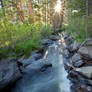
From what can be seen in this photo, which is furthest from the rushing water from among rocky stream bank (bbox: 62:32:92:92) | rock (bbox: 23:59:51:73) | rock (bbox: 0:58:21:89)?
rock (bbox: 0:58:21:89)

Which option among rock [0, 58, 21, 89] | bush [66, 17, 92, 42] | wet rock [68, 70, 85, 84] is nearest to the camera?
rock [0, 58, 21, 89]

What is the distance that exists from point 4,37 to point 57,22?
961 inches

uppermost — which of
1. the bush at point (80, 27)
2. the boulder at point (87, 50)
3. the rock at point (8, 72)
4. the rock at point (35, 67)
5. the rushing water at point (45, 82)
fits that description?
the bush at point (80, 27)

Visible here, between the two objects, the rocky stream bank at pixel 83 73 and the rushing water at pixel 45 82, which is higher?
the rocky stream bank at pixel 83 73

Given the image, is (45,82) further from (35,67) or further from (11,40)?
(11,40)

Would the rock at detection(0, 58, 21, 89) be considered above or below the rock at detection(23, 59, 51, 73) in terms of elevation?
above

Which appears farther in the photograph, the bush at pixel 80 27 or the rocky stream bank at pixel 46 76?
the bush at pixel 80 27

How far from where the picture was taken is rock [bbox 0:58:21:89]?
5.56 m

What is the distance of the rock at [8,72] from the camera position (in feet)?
18.2

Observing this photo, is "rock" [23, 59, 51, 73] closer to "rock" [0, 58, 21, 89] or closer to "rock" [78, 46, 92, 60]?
"rock" [0, 58, 21, 89]

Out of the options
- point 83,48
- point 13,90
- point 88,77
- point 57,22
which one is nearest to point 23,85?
point 13,90

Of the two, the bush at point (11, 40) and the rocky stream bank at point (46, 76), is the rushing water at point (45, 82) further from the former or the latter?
the bush at point (11, 40)

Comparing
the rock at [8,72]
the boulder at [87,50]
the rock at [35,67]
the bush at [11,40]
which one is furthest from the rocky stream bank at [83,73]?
the bush at [11,40]

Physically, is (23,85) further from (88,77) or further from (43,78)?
(88,77)
